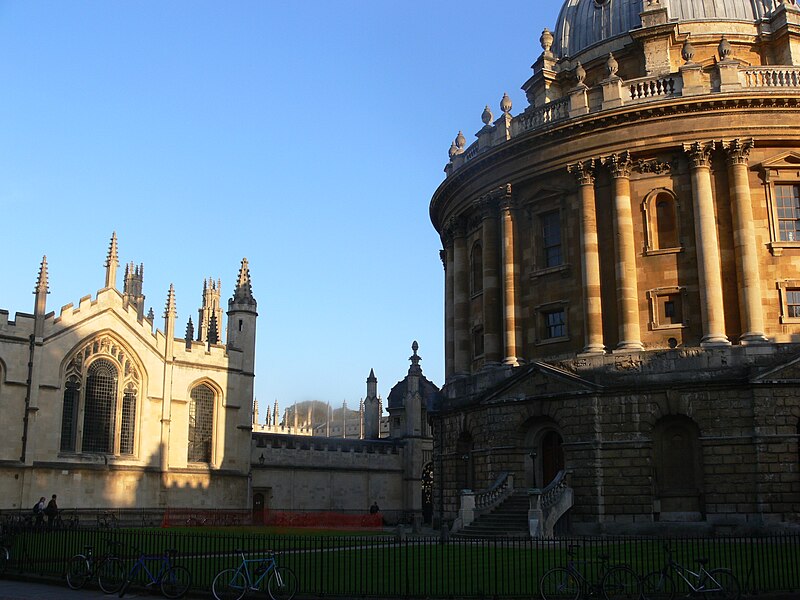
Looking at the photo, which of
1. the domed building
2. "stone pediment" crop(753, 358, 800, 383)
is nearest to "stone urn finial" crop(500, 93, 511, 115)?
the domed building

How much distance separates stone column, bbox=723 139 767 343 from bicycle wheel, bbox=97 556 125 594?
75.6ft

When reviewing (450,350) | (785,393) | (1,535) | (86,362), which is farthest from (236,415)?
(785,393)

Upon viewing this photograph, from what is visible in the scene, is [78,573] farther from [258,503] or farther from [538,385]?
[258,503]

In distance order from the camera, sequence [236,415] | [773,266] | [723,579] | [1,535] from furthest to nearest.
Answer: [236,415] → [773,266] → [1,535] → [723,579]

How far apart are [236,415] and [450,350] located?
645 inches

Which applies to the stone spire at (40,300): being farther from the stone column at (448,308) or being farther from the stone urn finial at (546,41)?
the stone urn finial at (546,41)

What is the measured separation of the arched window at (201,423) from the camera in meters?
51.3

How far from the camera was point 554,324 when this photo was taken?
3666 centimetres

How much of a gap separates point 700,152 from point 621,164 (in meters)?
3.00

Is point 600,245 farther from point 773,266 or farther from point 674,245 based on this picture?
point 773,266

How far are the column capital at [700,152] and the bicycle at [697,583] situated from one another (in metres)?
20.8

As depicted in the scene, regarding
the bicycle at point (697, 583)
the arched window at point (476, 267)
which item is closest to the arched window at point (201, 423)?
the arched window at point (476, 267)

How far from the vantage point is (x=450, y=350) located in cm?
4366

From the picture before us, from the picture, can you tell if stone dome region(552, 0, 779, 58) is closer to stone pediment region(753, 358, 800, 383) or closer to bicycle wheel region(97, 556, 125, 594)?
stone pediment region(753, 358, 800, 383)
